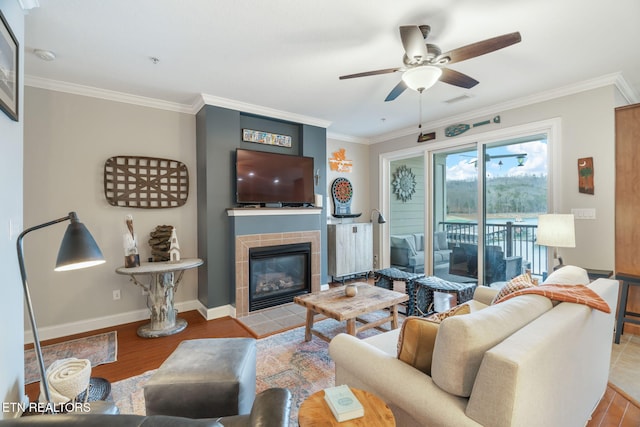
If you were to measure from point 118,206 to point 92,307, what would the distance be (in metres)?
1.15

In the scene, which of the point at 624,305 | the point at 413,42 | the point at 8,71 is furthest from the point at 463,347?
the point at 624,305

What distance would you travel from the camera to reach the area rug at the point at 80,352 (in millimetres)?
2537

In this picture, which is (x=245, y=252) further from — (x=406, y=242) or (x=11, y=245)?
(x=406, y=242)

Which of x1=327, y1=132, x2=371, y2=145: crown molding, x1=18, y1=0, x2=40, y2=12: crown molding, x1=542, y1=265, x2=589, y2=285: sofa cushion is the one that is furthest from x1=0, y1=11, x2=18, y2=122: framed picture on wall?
x1=327, y1=132, x2=371, y2=145: crown molding

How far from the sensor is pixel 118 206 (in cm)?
338

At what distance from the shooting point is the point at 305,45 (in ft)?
7.98

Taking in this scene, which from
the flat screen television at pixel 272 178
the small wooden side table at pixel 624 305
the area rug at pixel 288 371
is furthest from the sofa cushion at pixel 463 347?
the flat screen television at pixel 272 178

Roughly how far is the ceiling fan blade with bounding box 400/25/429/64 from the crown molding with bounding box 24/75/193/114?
2.91 meters

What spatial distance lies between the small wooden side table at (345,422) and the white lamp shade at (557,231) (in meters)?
2.75

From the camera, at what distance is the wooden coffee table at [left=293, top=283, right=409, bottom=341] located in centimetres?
247

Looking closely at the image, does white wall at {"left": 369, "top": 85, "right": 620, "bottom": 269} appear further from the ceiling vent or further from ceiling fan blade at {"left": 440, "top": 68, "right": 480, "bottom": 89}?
ceiling fan blade at {"left": 440, "top": 68, "right": 480, "bottom": 89}

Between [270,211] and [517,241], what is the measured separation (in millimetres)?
3320

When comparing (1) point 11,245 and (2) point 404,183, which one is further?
(2) point 404,183

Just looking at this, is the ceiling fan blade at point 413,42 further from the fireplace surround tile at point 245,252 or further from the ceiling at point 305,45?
the fireplace surround tile at point 245,252
